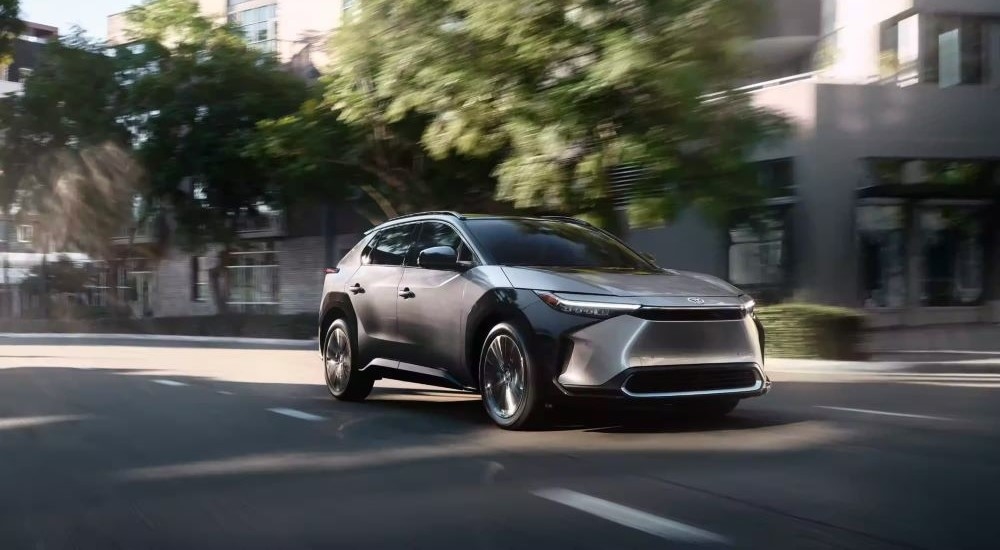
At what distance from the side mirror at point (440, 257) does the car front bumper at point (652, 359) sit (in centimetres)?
139

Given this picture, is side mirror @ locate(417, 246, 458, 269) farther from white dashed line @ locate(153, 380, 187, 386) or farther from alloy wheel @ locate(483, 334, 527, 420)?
white dashed line @ locate(153, 380, 187, 386)

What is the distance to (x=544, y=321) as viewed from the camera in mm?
7566

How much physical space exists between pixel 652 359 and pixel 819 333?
8.87m

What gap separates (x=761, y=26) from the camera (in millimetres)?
16469

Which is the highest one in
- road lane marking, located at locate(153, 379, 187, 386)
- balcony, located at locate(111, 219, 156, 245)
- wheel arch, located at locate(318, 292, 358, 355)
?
balcony, located at locate(111, 219, 156, 245)

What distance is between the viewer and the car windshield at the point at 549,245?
8555 millimetres

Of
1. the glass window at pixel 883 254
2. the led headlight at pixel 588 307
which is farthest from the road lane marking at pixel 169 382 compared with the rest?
the glass window at pixel 883 254

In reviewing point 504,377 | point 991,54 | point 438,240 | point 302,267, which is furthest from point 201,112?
point 504,377

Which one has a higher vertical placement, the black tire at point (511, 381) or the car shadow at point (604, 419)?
the black tire at point (511, 381)

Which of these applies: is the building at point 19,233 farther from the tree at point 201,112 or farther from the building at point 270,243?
A: the tree at point 201,112

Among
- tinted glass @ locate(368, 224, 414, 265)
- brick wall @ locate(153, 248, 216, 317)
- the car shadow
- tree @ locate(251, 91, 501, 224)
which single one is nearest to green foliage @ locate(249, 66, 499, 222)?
tree @ locate(251, 91, 501, 224)

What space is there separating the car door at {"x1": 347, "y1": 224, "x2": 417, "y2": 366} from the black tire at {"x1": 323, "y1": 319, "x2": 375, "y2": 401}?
26cm

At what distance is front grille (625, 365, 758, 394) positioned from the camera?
24.4 ft

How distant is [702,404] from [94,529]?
4.03m
